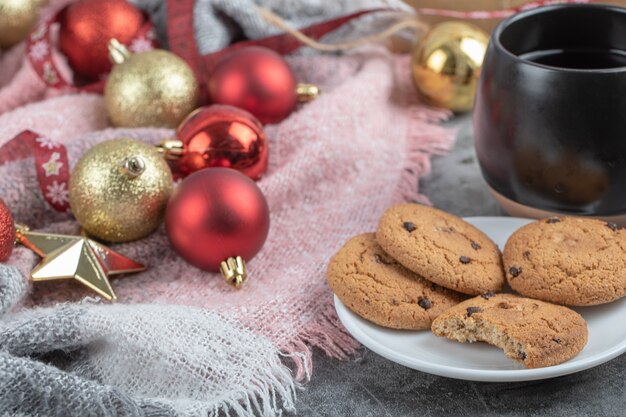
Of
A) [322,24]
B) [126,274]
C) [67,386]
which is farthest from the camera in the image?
[322,24]

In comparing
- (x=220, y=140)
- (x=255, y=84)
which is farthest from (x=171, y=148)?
(x=255, y=84)

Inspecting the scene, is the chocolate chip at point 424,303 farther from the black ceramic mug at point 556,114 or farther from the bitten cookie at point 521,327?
the black ceramic mug at point 556,114

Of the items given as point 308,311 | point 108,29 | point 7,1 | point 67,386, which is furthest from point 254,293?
point 7,1

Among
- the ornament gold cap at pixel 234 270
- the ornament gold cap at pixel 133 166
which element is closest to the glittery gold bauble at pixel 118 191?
the ornament gold cap at pixel 133 166

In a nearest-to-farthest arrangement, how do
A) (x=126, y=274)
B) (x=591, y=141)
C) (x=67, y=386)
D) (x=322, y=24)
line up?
(x=67, y=386)
(x=591, y=141)
(x=126, y=274)
(x=322, y=24)

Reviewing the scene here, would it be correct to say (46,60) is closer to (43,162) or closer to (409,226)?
(43,162)

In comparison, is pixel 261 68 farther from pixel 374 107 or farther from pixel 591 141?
pixel 591 141
